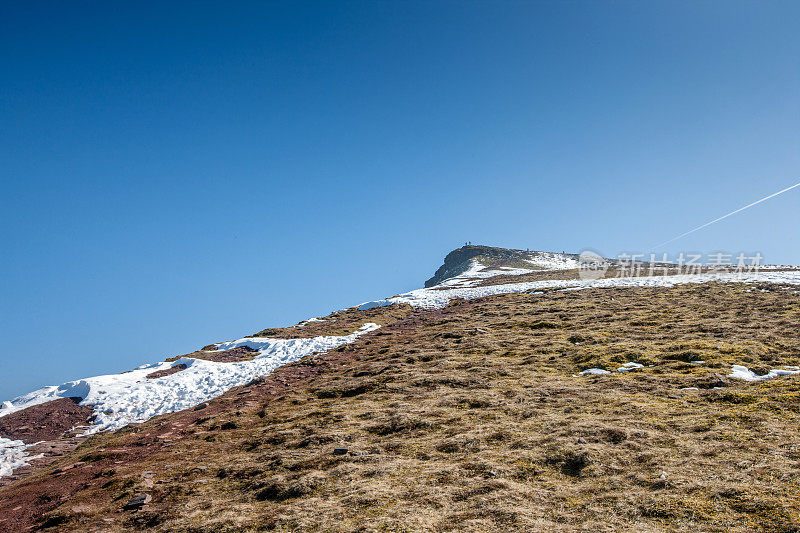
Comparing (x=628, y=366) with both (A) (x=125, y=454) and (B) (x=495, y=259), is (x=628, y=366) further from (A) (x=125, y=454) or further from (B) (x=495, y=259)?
(B) (x=495, y=259)

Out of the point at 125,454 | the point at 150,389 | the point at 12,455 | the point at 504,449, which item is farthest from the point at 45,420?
the point at 504,449

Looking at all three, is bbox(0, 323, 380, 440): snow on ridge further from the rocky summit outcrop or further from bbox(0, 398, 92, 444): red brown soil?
the rocky summit outcrop

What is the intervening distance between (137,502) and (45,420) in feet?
52.8

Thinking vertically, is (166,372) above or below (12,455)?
above

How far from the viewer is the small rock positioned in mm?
8883

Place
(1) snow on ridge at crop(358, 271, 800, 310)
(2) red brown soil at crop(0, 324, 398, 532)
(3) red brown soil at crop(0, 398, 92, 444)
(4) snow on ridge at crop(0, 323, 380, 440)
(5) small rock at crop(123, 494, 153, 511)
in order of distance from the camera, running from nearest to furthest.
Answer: (5) small rock at crop(123, 494, 153, 511) → (2) red brown soil at crop(0, 324, 398, 532) → (3) red brown soil at crop(0, 398, 92, 444) → (4) snow on ridge at crop(0, 323, 380, 440) → (1) snow on ridge at crop(358, 271, 800, 310)

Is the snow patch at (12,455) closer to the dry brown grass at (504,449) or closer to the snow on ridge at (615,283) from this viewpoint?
the dry brown grass at (504,449)

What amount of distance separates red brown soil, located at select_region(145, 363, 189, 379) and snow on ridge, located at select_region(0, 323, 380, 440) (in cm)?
34

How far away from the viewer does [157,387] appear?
2284cm

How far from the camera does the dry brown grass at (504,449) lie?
21.3ft

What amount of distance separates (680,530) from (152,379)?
90.2ft

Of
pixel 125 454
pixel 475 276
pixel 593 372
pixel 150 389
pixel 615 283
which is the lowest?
pixel 150 389

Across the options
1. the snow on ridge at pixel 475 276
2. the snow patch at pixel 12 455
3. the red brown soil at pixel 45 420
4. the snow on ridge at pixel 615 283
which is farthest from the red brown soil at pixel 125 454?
the snow on ridge at pixel 475 276

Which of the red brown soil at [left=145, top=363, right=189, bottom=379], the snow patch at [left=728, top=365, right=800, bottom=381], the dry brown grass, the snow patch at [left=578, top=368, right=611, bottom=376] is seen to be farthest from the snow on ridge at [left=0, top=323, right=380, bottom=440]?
the snow patch at [left=728, top=365, right=800, bottom=381]
